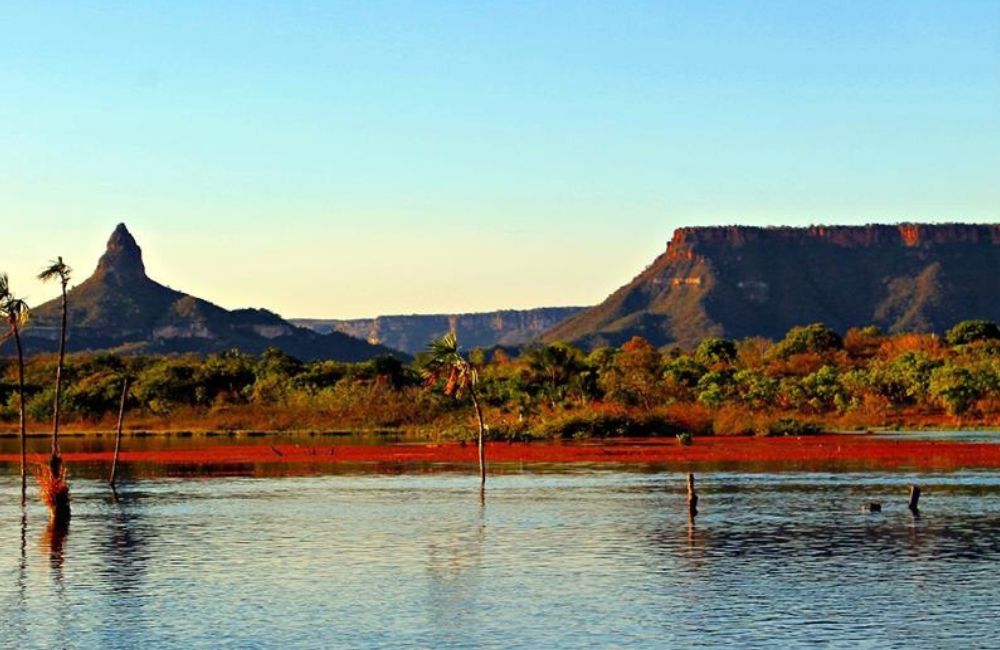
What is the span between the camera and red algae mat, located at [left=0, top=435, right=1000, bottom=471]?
78500mm

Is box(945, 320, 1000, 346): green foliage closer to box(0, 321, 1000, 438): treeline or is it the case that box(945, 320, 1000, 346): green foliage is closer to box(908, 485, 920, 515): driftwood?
box(0, 321, 1000, 438): treeline

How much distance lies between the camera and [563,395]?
389 ft

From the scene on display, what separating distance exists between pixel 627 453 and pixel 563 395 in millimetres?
32369

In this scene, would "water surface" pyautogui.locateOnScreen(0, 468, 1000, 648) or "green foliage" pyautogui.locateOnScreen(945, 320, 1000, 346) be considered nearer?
"water surface" pyautogui.locateOnScreen(0, 468, 1000, 648)

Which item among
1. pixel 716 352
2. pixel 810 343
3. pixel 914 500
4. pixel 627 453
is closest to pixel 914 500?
pixel 914 500

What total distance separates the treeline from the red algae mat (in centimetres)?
809

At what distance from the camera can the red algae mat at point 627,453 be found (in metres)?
78.5

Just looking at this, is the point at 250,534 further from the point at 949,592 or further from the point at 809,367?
the point at 809,367

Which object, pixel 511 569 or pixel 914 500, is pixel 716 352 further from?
pixel 511 569

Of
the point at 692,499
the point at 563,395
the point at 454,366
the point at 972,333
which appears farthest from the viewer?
the point at 972,333

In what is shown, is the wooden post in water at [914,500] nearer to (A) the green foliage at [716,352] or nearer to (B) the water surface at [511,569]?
(B) the water surface at [511,569]

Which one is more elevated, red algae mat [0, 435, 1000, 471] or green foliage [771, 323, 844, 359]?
green foliage [771, 323, 844, 359]

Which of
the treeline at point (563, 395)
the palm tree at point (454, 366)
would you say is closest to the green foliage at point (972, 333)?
the treeline at point (563, 395)

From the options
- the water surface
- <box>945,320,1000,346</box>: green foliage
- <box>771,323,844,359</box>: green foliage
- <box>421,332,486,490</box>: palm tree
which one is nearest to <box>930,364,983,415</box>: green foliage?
<box>771,323,844,359</box>: green foliage
